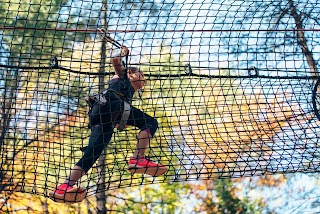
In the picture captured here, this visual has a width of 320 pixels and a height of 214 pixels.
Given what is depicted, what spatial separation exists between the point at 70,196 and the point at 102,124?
41 cm

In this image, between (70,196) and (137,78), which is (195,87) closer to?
(137,78)

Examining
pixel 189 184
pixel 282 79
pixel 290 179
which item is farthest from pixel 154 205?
pixel 282 79

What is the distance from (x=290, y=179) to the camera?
8047 mm

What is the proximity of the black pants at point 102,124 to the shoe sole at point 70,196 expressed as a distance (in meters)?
0.13

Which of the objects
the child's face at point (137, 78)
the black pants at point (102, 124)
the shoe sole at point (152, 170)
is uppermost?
the child's face at point (137, 78)

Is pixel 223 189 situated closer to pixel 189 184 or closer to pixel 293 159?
pixel 189 184

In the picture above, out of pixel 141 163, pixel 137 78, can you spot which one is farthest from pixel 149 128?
pixel 137 78

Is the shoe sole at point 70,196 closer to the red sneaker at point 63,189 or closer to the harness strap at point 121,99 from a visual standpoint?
the red sneaker at point 63,189

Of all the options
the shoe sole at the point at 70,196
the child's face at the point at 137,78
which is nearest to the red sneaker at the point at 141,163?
the shoe sole at the point at 70,196

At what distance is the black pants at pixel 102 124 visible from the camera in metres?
2.65

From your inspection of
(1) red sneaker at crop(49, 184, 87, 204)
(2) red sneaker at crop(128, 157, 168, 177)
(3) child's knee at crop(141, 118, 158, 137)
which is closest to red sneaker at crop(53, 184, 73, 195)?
(1) red sneaker at crop(49, 184, 87, 204)

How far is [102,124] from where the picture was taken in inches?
106

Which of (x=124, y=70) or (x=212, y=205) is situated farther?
(x=212, y=205)

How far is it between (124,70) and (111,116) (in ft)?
0.91
